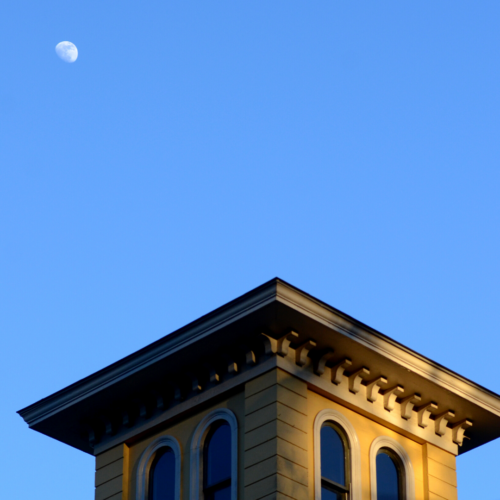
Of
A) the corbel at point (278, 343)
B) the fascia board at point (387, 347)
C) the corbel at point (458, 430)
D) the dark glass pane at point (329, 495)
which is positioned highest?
the fascia board at point (387, 347)

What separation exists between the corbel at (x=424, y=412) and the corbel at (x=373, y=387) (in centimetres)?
118

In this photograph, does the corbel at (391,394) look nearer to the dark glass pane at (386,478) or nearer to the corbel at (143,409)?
the dark glass pane at (386,478)

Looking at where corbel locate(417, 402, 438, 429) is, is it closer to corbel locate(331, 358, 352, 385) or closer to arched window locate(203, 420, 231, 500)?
corbel locate(331, 358, 352, 385)

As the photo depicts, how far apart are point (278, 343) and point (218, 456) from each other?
7.46ft

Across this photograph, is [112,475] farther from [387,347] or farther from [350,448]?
[387,347]

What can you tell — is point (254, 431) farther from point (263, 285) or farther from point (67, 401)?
point (67, 401)

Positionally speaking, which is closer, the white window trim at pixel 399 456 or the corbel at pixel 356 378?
the white window trim at pixel 399 456

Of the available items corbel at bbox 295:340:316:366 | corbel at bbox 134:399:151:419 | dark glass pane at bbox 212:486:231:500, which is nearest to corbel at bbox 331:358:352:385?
corbel at bbox 295:340:316:366

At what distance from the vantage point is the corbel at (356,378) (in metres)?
23.2

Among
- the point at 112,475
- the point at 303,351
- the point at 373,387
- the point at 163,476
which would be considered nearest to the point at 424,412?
the point at 373,387

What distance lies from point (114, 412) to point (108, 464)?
994mm

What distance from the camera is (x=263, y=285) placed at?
21.7m

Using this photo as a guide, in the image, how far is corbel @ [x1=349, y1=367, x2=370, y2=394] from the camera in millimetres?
23156

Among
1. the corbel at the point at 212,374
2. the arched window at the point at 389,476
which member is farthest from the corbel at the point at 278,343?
the arched window at the point at 389,476
